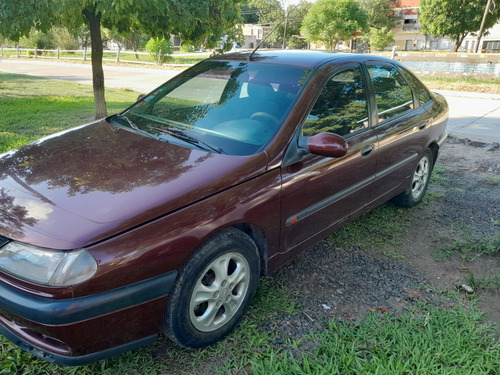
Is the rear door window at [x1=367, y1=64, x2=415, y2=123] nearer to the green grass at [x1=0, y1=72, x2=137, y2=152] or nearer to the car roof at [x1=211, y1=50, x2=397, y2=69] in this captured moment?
the car roof at [x1=211, y1=50, x2=397, y2=69]

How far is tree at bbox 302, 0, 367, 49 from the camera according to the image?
43719mm

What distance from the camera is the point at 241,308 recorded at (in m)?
2.59

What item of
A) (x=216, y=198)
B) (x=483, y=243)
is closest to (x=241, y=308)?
(x=216, y=198)

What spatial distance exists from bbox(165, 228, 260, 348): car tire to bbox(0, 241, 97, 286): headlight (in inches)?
18.8

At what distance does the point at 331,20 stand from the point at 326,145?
45562 mm

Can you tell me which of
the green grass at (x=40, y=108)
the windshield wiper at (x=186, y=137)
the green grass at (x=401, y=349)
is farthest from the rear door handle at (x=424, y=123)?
the green grass at (x=40, y=108)

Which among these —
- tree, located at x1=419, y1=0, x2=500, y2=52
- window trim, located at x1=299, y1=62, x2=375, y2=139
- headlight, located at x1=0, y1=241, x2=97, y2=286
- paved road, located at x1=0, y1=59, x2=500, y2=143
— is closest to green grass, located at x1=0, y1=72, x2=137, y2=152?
paved road, located at x1=0, y1=59, x2=500, y2=143

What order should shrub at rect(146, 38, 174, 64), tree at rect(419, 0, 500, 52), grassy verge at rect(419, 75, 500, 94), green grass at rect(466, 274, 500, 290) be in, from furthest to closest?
tree at rect(419, 0, 500, 52) → shrub at rect(146, 38, 174, 64) → grassy verge at rect(419, 75, 500, 94) → green grass at rect(466, 274, 500, 290)

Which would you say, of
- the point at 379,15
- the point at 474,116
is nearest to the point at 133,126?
the point at 474,116

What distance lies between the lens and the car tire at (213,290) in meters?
2.20

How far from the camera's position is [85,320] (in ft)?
6.26

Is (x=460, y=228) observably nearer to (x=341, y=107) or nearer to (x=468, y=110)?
(x=341, y=107)

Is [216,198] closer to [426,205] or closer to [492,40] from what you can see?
[426,205]

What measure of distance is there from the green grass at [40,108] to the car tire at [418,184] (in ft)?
16.4
